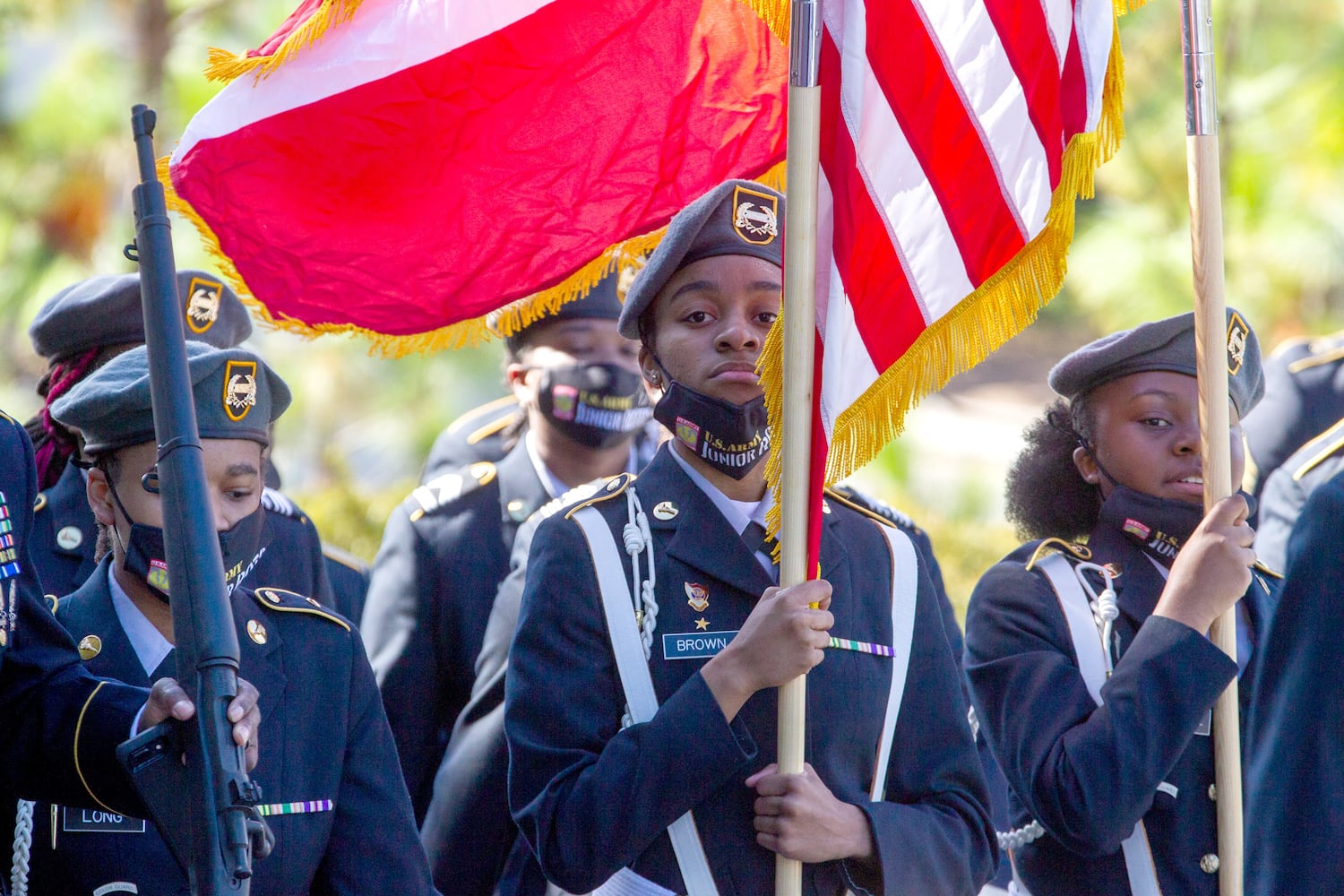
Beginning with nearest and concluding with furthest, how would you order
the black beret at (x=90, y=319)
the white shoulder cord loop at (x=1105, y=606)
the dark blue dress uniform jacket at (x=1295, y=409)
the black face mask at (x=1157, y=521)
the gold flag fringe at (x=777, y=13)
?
the gold flag fringe at (x=777, y=13)
the white shoulder cord loop at (x=1105, y=606)
the black face mask at (x=1157, y=521)
the black beret at (x=90, y=319)
the dark blue dress uniform jacket at (x=1295, y=409)

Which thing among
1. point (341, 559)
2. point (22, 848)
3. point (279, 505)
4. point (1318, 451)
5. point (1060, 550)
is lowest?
point (22, 848)

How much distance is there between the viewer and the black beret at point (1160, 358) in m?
3.89

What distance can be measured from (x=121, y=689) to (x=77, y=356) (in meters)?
1.74

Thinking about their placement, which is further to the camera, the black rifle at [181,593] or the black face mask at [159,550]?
the black face mask at [159,550]

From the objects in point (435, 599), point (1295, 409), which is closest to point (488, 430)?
point (435, 599)

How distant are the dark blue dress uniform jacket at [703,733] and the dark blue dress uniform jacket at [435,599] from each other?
1.64 metres

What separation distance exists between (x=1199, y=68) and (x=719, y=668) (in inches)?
62.2

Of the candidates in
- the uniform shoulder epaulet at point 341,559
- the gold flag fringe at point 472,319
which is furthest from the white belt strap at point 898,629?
the uniform shoulder epaulet at point 341,559

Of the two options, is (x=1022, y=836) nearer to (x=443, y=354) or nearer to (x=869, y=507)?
(x=869, y=507)

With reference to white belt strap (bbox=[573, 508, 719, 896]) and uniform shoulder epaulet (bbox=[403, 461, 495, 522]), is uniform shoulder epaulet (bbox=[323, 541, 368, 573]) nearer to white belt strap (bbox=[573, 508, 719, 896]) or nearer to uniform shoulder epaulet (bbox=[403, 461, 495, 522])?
uniform shoulder epaulet (bbox=[403, 461, 495, 522])

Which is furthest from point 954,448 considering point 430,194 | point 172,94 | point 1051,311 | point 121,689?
point 121,689

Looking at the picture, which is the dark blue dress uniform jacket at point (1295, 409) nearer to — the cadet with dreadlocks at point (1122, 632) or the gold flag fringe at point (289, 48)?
the cadet with dreadlocks at point (1122, 632)

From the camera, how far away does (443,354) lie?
763 inches

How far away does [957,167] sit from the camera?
11.4 ft
